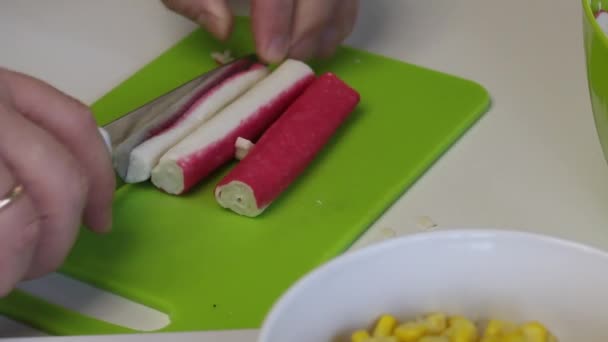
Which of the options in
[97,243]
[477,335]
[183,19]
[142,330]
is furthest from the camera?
[183,19]

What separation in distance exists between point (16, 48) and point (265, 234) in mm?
607

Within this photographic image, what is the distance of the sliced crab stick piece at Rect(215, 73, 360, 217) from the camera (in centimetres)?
106

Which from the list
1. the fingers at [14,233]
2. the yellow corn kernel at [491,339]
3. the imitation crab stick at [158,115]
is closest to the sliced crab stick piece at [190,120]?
the imitation crab stick at [158,115]

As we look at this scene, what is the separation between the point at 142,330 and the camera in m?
0.94

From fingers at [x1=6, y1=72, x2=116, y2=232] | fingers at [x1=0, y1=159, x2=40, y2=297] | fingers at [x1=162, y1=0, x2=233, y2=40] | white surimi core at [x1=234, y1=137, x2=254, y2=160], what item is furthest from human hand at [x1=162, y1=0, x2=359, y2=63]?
fingers at [x1=0, y1=159, x2=40, y2=297]

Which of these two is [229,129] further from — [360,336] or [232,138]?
[360,336]

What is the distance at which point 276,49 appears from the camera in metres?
1.26

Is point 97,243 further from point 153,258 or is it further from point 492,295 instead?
point 492,295

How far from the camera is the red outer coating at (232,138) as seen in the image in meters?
1.09

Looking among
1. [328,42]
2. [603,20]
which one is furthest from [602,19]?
[328,42]

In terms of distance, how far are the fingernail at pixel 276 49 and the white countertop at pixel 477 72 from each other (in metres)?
0.18

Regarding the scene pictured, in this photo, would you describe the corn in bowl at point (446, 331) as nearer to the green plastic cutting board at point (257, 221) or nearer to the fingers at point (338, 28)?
the green plastic cutting board at point (257, 221)

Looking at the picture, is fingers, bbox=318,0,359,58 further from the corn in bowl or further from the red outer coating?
the corn in bowl

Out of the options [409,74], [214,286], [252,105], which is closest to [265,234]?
[214,286]
